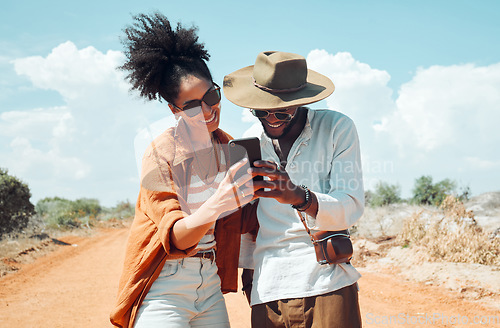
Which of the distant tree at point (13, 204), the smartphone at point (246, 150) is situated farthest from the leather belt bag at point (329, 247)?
the distant tree at point (13, 204)

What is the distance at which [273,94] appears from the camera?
211 cm

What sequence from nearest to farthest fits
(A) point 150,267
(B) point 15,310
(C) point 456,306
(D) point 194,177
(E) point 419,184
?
(A) point 150,267 → (D) point 194,177 → (C) point 456,306 → (B) point 15,310 → (E) point 419,184

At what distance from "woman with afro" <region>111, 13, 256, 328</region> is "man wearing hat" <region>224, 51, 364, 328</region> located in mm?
227

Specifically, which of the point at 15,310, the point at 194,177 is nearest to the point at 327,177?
the point at 194,177

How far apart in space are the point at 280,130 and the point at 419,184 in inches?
807

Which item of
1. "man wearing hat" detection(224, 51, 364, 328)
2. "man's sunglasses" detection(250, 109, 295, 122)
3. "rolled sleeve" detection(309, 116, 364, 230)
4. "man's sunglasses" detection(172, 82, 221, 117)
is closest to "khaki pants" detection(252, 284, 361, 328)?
"man wearing hat" detection(224, 51, 364, 328)

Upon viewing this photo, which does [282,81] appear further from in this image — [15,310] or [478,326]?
[15,310]

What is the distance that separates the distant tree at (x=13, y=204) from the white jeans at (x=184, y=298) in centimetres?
1234

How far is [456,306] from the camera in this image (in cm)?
579

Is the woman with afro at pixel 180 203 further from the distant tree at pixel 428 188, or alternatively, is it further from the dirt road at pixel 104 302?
the distant tree at pixel 428 188

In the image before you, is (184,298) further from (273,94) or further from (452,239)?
(452,239)

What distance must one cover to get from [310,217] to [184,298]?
0.77m

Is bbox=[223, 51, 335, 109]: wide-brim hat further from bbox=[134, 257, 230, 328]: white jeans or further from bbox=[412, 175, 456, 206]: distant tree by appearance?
bbox=[412, 175, 456, 206]: distant tree

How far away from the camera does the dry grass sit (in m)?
7.30
